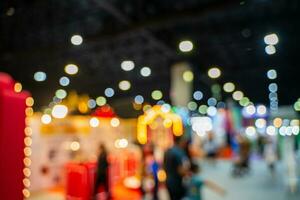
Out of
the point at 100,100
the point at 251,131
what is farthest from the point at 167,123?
the point at 100,100

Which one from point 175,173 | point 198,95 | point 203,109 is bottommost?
point 175,173

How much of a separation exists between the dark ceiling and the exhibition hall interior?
0.05 metres

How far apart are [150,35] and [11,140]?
12254 millimetres

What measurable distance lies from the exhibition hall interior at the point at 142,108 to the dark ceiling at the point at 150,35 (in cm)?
5

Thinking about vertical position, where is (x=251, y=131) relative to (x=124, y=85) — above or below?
below

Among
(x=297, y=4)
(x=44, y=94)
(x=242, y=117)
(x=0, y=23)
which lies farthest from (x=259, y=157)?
(x=0, y=23)

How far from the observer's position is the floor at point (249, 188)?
9.42 metres

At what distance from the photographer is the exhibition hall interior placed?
7.00 meters

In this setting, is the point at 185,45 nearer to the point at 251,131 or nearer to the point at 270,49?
the point at 270,49

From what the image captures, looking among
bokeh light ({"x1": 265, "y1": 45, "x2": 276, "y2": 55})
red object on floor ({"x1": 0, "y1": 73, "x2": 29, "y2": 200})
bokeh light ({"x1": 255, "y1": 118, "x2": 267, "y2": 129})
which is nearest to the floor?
bokeh light ({"x1": 265, "y1": 45, "x2": 276, "y2": 55})

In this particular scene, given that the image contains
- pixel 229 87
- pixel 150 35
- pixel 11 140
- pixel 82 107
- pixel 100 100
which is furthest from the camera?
pixel 100 100

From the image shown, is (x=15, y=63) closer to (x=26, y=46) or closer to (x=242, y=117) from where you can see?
(x=26, y=46)

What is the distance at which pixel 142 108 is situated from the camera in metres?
16.1

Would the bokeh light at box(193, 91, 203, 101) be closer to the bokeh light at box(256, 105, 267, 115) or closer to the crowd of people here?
the bokeh light at box(256, 105, 267, 115)
